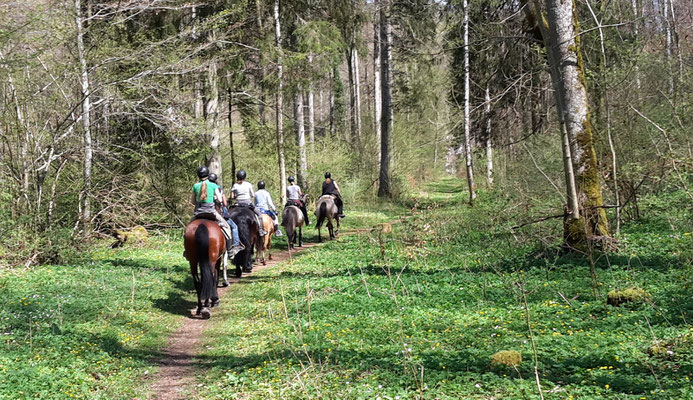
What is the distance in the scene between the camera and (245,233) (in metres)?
13.7

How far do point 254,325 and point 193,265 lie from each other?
213 cm

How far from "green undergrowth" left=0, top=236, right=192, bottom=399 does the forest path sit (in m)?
0.18

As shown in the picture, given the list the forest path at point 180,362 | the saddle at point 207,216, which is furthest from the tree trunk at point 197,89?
the forest path at point 180,362

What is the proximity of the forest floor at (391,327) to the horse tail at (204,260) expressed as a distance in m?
0.61

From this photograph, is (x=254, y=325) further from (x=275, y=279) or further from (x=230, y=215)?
(x=230, y=215)

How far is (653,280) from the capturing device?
8273mm

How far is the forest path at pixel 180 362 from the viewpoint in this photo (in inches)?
255

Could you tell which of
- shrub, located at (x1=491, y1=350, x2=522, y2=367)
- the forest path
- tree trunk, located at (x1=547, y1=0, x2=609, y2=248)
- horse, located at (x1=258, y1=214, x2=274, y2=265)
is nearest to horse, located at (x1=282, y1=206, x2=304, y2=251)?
horse, located at (x1=258, y1=214, x2=274, y2=265)

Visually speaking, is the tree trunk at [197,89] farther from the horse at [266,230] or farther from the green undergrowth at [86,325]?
the green undergrowth at [86,325]

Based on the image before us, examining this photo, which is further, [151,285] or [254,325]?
[151,285]

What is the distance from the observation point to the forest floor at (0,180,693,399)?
5.54m

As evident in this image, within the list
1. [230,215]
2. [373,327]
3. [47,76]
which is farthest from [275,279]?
[47,76]

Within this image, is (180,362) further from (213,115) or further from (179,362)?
(213,115)

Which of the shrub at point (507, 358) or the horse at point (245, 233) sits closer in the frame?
the shrub at point (507, 358)
